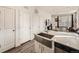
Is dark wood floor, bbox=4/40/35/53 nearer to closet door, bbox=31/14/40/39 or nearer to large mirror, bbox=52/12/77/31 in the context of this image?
closet door, bbox=31/14/40/39

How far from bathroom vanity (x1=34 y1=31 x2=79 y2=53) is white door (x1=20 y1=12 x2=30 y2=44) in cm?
22

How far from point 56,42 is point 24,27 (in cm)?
77

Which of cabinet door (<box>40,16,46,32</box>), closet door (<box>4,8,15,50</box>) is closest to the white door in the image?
closet door (<box>4,8,15,50</box>)

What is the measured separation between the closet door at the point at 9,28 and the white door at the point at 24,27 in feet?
0.58

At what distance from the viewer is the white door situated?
1.94 metres

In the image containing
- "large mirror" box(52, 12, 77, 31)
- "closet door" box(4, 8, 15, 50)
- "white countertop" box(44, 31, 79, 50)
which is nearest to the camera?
"white countertop" box(44, 31, 79, 50)

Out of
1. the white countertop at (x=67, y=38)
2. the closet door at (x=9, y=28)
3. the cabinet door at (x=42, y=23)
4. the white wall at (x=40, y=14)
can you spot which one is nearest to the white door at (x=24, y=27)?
the white wall at (x=40, y=14)

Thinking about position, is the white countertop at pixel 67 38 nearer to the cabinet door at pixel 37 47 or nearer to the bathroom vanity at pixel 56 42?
the bathroom vanity at pixel 56 42

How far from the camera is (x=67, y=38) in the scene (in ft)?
5.83
